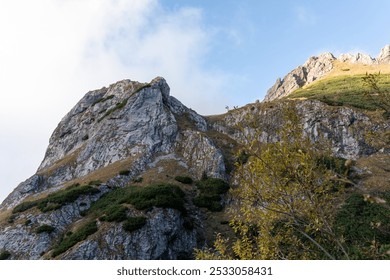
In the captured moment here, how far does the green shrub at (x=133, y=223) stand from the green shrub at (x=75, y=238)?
2.82 metres

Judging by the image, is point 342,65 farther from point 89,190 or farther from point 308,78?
point 89,190


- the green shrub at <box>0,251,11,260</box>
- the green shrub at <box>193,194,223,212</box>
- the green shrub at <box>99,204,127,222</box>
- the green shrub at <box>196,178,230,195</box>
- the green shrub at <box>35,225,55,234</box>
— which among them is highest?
the green shrub at <box>196,178,230,195</box>

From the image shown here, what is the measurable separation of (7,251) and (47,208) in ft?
19.7

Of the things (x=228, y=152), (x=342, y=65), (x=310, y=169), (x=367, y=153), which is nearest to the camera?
(x=310, y=169)

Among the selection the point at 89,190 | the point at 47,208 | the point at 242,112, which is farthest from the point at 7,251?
the point at 242,112

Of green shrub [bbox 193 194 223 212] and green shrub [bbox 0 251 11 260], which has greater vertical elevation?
green shrub [bbox 193 194 223 212]

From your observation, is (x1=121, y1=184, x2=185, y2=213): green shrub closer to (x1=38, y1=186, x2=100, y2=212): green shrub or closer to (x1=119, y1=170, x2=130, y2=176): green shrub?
(x1=38, y1=186, x2=100, y2=212): green shrub

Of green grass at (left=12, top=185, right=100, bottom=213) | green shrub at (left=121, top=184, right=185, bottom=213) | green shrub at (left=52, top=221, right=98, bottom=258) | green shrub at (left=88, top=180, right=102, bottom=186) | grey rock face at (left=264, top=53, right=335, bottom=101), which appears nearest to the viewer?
green shrub at (left=52, top=221, right=98, bottom=258)

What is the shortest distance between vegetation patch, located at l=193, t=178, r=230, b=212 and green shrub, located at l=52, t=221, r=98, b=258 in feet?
40.3

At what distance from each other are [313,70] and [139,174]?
111360 mm

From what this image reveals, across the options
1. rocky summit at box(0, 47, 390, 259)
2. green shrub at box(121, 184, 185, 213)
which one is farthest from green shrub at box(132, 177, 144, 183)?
green shrub at box(121, 184, 185, 213)

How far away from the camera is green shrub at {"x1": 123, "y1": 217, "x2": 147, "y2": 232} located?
28688 millimetres

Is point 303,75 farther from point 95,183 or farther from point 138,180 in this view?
point 95,183
